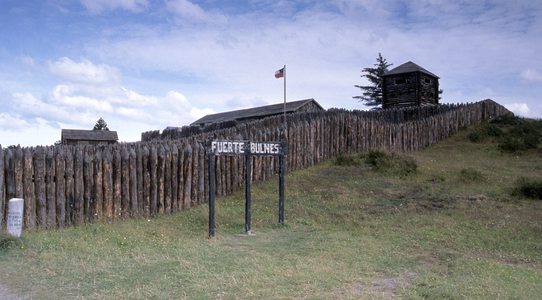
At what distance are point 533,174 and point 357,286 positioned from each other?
13330mm

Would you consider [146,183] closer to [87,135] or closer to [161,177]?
[161,177]

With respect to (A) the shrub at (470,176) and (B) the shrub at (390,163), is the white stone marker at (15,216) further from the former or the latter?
(A) the shrub at (470,176)

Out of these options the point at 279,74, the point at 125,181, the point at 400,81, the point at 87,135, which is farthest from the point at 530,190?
the point at 87,135

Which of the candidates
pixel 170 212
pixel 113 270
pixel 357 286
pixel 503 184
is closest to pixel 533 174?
pixel 503 184

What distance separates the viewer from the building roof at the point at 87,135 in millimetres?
37719

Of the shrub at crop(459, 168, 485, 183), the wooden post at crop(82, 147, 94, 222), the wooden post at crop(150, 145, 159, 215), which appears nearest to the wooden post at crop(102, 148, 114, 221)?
the wooden post at crop(82, 147, 94, 222)

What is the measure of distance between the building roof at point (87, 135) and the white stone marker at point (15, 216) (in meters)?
29.9

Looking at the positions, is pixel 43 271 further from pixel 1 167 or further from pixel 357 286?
pixel 357 286

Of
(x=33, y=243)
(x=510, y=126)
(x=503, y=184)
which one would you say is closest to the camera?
(x=33, y=243)

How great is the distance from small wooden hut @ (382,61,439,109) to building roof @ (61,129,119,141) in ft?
67.2

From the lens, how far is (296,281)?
251 inches

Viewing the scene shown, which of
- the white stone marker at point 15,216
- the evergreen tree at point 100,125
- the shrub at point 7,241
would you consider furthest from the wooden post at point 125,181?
the evergreen tree at point 100,125

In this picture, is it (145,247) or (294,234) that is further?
(294,234)

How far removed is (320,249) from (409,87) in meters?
25.0
